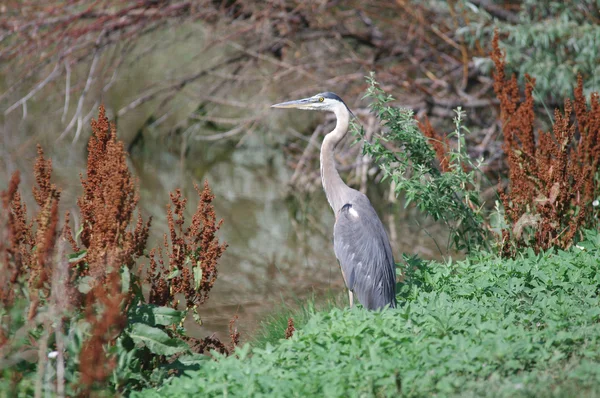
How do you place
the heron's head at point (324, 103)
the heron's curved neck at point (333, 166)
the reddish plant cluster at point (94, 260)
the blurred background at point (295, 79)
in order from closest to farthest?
the reddish plant cluster at point (94, 260) < the heron's curved neck at point (333, 166) < the heron's head at point (324, 103) < the blurred background at point (295, 79)

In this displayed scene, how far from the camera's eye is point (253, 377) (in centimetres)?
313

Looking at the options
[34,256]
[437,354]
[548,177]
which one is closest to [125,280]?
[34,256]

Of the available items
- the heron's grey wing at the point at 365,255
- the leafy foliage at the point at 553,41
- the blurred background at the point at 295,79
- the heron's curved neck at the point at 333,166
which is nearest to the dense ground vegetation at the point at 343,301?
the heron's grey wing at the point at 365,255

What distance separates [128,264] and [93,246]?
188 mm

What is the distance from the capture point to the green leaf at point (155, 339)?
11.4 feet

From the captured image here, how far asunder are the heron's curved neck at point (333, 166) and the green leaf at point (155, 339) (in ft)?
6.79

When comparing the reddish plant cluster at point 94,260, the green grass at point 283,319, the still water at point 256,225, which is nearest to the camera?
the reddish plant cluster at point 94,260

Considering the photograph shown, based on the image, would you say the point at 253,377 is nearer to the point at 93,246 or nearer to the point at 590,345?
the point at 93,246

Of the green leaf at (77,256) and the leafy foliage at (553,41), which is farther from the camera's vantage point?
the leafy foliage at (553,41)

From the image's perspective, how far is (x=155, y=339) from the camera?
11.4ft

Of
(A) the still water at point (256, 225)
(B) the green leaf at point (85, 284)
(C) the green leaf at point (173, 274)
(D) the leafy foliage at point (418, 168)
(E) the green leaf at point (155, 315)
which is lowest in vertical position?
(A) the still water at point (256, 225)

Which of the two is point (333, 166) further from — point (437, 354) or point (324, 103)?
point (437, 354)

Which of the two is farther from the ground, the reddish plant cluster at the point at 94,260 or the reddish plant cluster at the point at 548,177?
the reddish plant cluster at the point at 94,260

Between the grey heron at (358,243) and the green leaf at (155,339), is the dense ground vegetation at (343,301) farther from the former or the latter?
the grey heron at (358,243)
